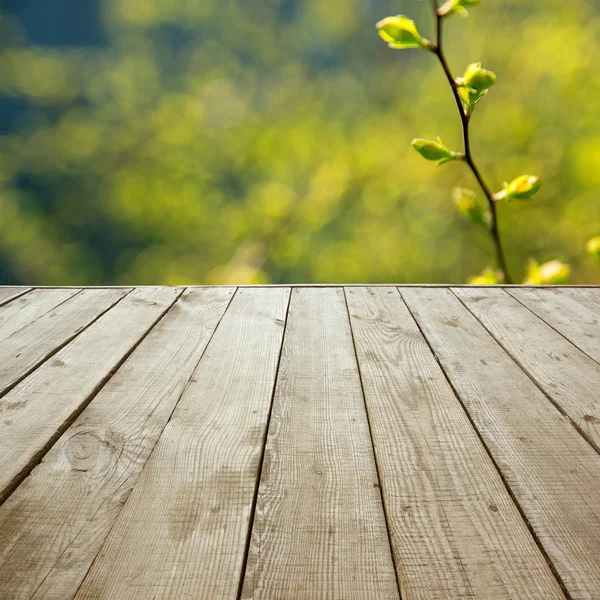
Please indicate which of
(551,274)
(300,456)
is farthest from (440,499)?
(551,274)

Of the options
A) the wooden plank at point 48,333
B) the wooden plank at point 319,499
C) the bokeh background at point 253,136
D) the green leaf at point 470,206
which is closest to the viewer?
the wooden plank at point 319,499

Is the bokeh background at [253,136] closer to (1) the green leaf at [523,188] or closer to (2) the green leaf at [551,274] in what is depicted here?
(2) the green leaf at [551,274]

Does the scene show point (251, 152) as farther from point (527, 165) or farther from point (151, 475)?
point (151, 475)

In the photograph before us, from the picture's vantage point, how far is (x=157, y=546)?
2.24ft

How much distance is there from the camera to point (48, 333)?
1.36m

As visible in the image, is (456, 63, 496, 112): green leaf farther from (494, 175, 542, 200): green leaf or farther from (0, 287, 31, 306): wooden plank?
(0, 287, 31, 306): wooden plank

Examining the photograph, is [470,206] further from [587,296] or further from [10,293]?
[10,293]

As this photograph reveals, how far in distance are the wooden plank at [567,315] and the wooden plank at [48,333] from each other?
3.47 ft

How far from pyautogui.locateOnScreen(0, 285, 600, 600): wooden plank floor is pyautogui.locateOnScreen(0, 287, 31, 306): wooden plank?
0.21 meters

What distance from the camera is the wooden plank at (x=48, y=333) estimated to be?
1.16 m

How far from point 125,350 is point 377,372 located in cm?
50

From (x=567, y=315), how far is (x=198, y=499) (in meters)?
1.06

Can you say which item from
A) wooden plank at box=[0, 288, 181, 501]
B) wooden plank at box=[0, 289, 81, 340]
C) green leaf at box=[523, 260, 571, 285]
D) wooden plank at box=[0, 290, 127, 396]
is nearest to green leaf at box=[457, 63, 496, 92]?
green leaf at box=[523, 260, 571, 285]

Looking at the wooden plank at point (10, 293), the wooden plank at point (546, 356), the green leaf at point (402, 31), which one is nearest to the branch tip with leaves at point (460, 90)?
the green leaf at point (402, 31)
